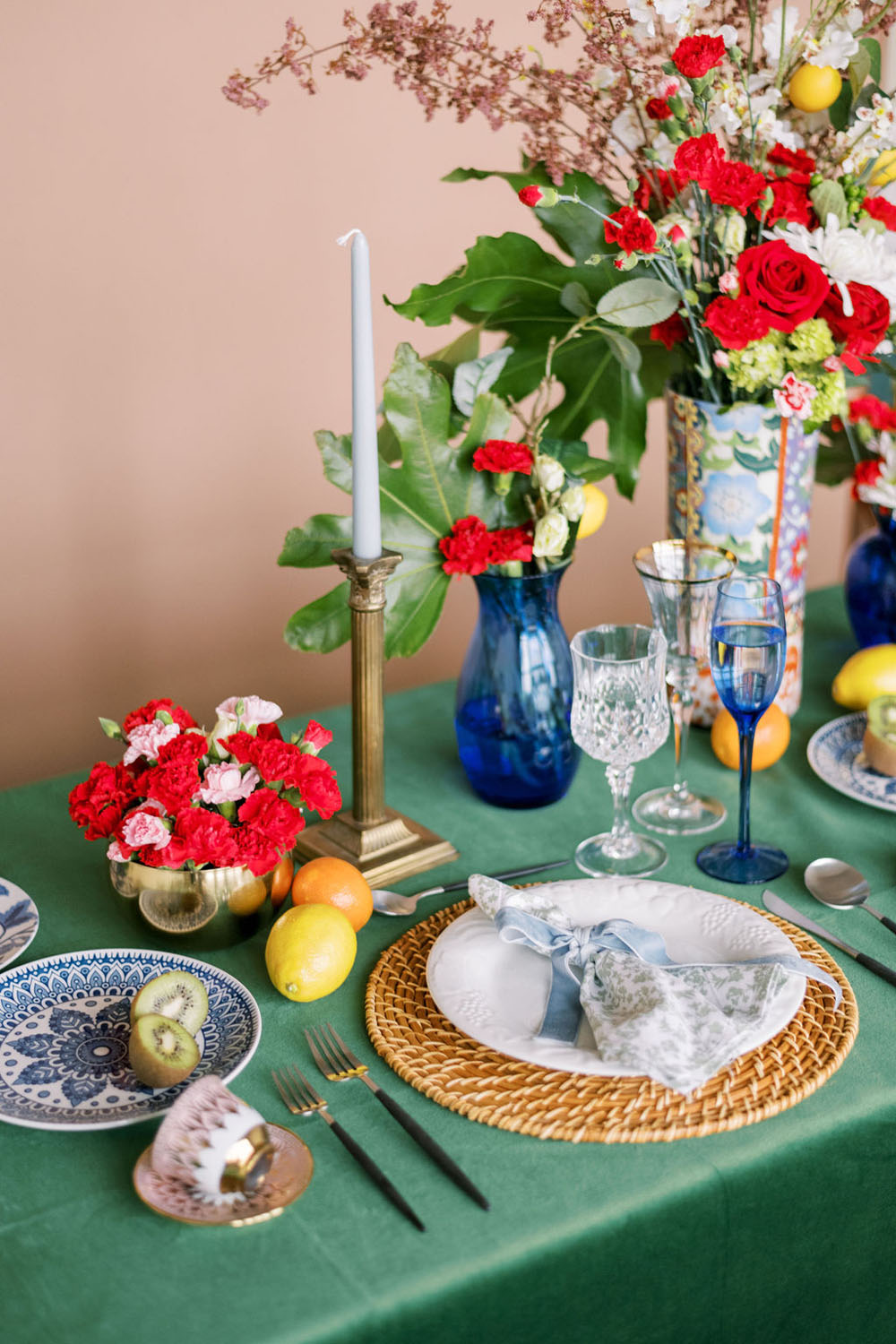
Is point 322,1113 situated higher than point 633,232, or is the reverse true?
point 633,232

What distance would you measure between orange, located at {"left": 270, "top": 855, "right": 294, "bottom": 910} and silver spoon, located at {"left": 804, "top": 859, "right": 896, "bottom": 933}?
0.43 m

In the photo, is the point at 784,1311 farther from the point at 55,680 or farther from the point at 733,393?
the point at 55,680

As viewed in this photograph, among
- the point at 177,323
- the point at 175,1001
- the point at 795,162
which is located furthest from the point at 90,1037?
the point at 177,323

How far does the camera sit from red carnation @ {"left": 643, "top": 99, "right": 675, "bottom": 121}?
1.20 metres

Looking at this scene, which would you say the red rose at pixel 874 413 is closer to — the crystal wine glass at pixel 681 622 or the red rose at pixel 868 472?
the red rose at pixel 868 472

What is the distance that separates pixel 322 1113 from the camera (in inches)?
33.3

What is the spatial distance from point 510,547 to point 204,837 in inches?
15.3

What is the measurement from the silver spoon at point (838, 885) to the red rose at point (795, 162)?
62 cm

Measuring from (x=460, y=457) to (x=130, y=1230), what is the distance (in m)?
0.73

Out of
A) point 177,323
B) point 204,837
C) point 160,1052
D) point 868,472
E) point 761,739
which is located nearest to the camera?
point 160,1052

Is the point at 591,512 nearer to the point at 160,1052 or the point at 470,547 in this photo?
the point at 470,547

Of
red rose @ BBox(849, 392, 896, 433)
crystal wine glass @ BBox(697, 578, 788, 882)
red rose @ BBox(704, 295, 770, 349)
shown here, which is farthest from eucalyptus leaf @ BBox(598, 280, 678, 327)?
red rose @ BBox(849, 392, 896, 433)

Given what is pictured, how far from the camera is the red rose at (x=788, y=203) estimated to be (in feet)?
3.91

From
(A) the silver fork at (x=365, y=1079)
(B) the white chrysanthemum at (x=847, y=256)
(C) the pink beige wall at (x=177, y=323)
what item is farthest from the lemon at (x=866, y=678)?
(C) the pink beige wall at (x=177, y=323)
